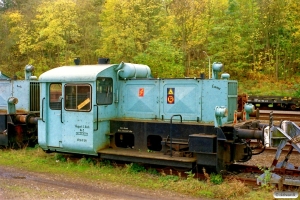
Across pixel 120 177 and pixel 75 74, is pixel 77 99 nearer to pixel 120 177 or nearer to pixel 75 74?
pixel 75 74

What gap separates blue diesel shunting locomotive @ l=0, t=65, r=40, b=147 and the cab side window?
3.60m

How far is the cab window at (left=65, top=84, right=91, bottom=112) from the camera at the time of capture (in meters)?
9.57

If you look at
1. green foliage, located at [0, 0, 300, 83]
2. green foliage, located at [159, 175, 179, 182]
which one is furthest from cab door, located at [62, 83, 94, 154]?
green foliage, located at [0, 0, 300, 83]

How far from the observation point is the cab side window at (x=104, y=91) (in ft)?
31.4

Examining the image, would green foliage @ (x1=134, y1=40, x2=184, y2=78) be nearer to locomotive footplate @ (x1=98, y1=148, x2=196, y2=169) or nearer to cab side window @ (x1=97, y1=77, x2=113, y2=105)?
cab side window @ (x1=97, y1=77, x2=113, y2=105)

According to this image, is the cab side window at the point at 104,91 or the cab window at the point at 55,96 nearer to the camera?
the cab side window at the point at 104,91

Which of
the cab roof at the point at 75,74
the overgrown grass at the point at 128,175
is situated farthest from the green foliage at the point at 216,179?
the cab roof at the point at 75,74

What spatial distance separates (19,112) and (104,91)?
4720 millimetres

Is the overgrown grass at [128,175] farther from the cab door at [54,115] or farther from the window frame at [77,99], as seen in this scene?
the window frame at [77,99]

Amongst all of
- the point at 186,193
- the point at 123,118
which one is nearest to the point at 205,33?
the point at 123,118

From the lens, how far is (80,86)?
31.7 feet

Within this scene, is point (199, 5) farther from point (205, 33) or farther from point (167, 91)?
point (167, 91)

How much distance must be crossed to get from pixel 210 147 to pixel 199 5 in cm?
2635

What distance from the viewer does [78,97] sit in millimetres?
9719
